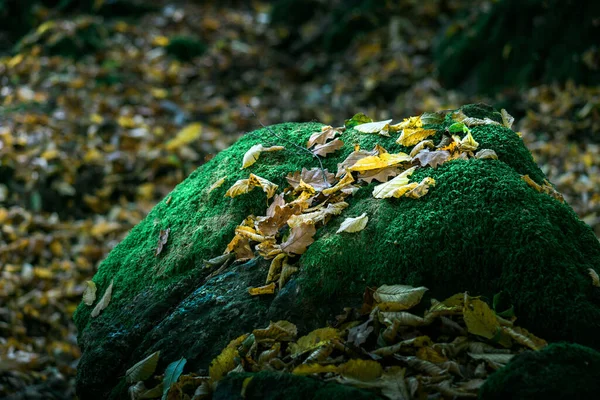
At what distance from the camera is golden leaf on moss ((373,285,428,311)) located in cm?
199

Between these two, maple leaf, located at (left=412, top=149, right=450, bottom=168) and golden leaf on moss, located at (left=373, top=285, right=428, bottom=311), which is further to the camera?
maple leaf, located at (left=412, top=149, right=450, bottom=168)

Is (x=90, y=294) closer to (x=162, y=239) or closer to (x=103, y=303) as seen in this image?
(x=103, y=303)

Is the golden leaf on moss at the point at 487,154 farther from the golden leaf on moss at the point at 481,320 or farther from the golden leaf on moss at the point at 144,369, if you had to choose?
the golden leaf on moss at the point at 144,369

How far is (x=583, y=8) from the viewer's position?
5.46 m

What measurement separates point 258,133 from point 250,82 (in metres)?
4.40

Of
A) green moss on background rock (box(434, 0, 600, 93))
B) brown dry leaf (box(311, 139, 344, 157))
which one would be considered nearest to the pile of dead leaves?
brown dry leaf (box(311, 139, 344, 157))

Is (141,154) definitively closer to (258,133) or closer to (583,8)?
(258,133)

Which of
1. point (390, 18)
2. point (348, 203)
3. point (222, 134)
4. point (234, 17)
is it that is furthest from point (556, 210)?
point (234, 17)

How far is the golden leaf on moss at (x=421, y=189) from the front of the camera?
2.24 m

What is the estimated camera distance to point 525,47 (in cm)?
595

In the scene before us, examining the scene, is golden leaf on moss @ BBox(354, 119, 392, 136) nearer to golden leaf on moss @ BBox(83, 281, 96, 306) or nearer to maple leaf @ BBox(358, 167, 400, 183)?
maple leaf @ BBox(358, 167, 400, 183)

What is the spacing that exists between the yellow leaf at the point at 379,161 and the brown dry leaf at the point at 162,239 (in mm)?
914

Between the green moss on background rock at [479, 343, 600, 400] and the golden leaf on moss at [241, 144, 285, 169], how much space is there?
154 centimetres

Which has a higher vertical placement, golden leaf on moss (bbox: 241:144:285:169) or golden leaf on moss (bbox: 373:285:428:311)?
golden leaf on moss (bbox: 241:144:285:169)
